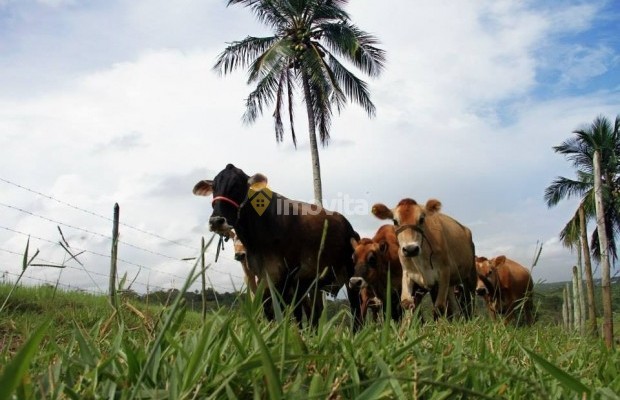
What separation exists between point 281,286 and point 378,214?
66.9 inches

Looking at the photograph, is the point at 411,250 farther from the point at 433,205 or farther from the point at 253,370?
the point at 253,370

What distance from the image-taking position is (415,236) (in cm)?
705

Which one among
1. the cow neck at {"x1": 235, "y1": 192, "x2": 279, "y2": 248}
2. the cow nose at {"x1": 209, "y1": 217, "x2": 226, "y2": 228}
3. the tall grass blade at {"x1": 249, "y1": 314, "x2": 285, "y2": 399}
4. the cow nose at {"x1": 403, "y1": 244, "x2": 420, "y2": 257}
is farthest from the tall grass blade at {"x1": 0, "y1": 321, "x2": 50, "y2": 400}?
the cow neck at {"x1": 235, "y1": 192, "x2": 279, "y2": 248}

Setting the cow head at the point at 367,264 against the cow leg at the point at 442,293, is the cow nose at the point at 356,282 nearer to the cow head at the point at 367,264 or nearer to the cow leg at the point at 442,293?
the cow head at the point at 367,264

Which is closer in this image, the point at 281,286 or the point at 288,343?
the point at 288,343

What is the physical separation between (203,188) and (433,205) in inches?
114

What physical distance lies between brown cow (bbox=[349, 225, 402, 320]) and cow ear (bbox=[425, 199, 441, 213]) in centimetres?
75

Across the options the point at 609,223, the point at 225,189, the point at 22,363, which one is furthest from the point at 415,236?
the point at 609,223

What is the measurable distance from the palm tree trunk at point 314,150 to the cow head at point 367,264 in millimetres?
11575

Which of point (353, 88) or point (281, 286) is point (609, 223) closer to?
point (353, 88)

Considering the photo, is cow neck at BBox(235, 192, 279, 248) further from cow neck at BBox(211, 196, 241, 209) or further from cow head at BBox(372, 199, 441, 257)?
cow head at BBox(372, 199, 441, 257)

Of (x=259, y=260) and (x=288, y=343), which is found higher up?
(x=259, y=260)

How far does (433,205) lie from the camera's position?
7.80 meters

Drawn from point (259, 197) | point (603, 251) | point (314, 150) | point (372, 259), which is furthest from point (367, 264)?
point (314, 150)
